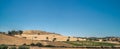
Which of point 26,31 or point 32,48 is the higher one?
point 26,31

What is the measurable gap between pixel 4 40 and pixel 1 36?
3.36 metres

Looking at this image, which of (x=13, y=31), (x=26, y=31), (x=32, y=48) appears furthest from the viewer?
(x=26, y=31)

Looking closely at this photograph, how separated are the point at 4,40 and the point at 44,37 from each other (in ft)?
204

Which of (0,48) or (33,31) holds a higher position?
(33,31)

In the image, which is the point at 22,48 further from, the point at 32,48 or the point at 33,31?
the point at 33,31

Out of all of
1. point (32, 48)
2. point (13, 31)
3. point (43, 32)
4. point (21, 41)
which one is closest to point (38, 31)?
point (43, 32)

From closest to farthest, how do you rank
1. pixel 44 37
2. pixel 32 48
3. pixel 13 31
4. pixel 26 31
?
pixel 32 48, pixel 44 37, pixel 13 31, pixel 26 31

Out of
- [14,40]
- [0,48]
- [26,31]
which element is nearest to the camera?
[0,48]

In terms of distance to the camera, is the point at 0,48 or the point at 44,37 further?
the point at 44,37

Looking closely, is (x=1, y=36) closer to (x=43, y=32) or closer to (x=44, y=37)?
(x=44, y=37)

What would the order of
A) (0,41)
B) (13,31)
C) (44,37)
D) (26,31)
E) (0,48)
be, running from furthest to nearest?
(26,31), (13,31), (44,37), (0,41), (0,48)

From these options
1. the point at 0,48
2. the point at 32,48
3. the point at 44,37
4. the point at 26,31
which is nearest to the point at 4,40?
the point at 32,48

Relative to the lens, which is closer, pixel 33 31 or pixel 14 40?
pixel 14 40

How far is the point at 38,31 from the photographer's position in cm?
19150
